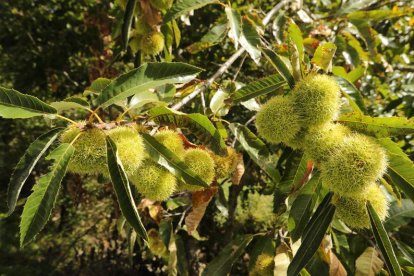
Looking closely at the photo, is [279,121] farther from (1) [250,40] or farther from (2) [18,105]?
(2) [18,105]

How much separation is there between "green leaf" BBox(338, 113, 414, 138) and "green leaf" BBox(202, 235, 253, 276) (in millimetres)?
848

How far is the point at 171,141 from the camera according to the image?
0.97 meters

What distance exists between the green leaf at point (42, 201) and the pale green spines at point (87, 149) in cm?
7

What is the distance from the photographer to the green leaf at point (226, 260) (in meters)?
1.47

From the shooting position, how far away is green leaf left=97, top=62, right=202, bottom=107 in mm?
866

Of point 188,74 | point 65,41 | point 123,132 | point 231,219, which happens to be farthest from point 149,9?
point 65,41

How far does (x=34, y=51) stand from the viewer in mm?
3371

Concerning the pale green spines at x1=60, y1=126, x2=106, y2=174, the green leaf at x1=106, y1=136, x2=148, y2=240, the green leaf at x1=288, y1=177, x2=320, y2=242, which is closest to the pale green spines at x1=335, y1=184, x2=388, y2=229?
the green leaf at x1=288, y1=177, x2=320, y2=242

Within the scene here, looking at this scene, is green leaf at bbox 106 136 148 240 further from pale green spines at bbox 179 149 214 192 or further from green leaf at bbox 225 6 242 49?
green leaf at bbox 225 6 242 49

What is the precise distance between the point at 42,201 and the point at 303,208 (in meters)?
0.76

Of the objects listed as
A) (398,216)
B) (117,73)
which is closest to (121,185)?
(398,216)

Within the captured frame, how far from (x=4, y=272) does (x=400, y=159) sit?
328 cm

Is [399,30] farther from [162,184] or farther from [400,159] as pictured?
[162,184]

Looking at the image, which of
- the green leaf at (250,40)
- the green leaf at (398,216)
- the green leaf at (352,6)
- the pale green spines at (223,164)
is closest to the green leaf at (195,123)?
the pale green spines at (223,164)
